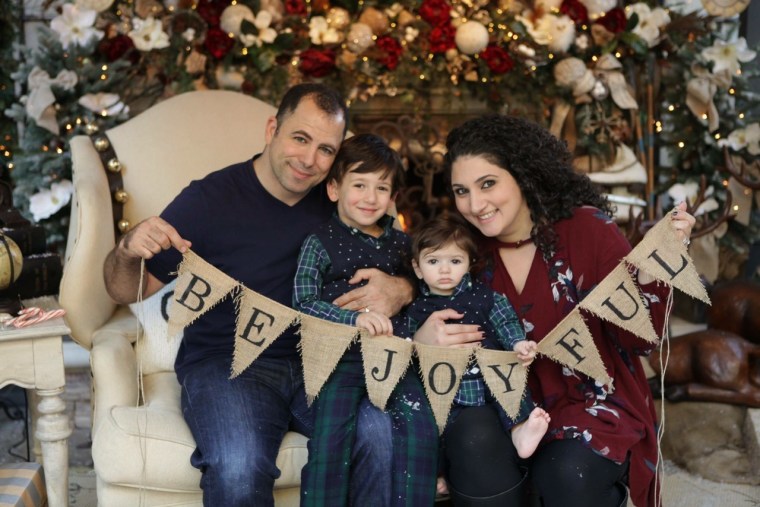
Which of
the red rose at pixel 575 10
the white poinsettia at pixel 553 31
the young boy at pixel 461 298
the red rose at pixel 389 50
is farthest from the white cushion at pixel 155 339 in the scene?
the red rose at pixel 575 10

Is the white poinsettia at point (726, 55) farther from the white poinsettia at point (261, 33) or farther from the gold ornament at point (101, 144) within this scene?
the gold ornament at point (101, 144)

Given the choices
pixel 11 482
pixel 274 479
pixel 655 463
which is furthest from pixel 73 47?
pixel 655 463

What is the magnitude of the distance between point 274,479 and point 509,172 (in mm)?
1004

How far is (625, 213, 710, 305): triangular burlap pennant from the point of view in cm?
220

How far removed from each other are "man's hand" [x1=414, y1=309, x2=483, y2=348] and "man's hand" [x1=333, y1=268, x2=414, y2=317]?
117mm

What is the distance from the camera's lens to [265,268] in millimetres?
2557

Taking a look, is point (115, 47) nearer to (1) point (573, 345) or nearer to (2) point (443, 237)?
(2) point (443, 237)

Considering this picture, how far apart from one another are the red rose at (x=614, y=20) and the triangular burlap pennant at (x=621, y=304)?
1849mm

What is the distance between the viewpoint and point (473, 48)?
3693mm

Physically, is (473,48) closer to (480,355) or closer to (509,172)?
(509,172)

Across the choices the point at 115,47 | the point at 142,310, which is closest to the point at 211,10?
the point at 115,47

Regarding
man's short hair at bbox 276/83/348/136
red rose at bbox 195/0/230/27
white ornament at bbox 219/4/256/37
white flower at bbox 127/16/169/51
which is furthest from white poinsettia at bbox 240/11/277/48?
man's short hair at bbox 276/83/348/136

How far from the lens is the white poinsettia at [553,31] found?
3.70 m

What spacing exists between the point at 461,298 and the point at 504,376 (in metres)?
0.27
